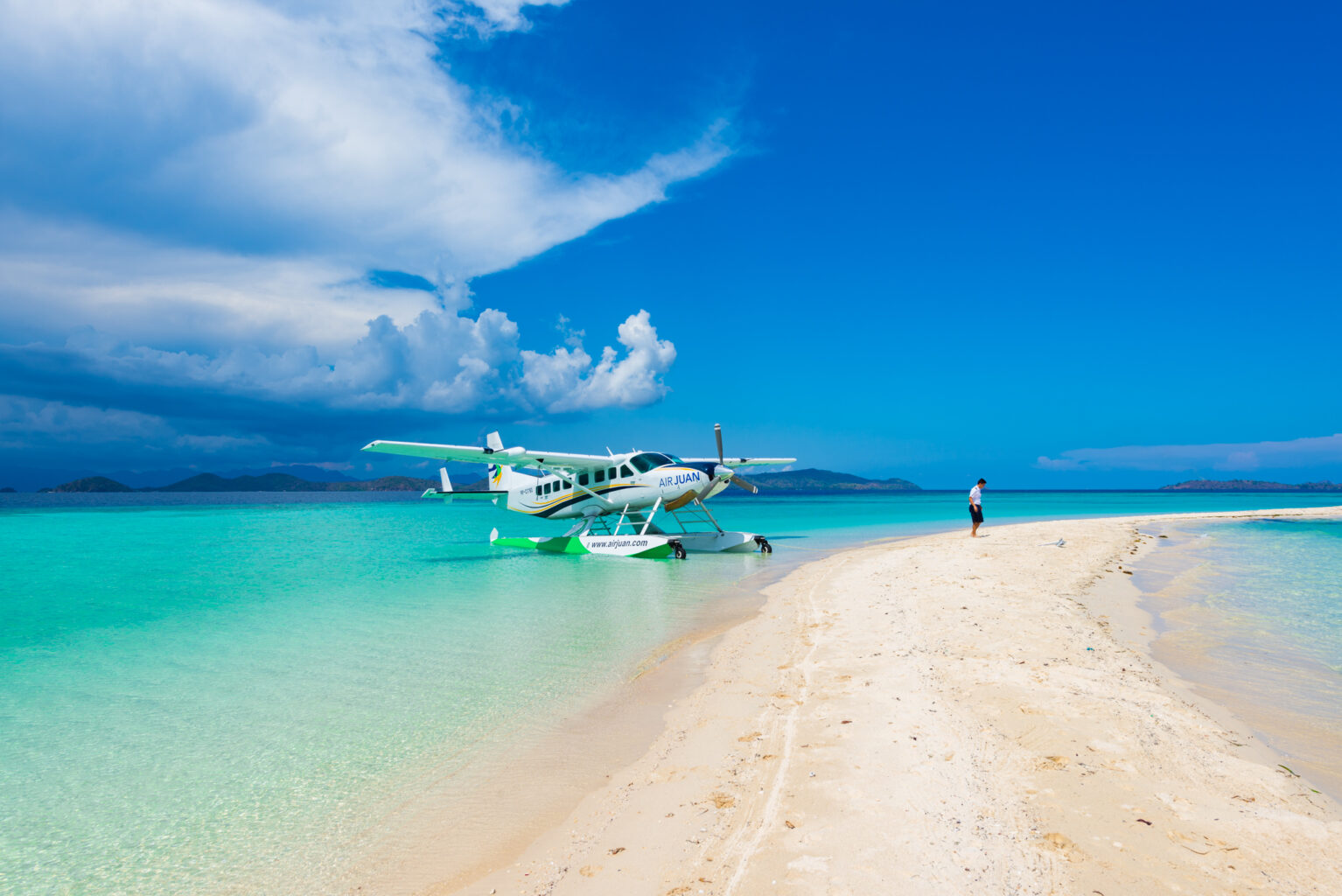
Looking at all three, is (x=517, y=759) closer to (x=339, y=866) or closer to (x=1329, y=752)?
(x=339, y=866)

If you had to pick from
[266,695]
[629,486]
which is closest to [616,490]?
[629,486]

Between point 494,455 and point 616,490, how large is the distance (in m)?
4.50

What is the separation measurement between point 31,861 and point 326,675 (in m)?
3.73

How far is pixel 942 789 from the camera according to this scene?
367cm

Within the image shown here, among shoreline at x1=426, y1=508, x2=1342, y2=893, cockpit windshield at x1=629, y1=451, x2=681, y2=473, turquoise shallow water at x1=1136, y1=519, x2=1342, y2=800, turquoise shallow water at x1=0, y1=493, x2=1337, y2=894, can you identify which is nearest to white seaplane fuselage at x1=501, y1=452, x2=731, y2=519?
cockpit windshield at x1=629, y1=451, x2=681, y2=473

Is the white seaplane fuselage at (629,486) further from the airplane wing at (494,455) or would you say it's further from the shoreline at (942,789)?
the shoreline at (942,789)

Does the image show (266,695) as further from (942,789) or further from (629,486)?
(629,486)

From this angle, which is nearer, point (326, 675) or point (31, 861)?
point (31, 861)

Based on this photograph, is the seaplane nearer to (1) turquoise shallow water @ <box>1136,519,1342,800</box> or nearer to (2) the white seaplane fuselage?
(2) the white seaplane fuselage

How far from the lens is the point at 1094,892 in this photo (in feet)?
8.71

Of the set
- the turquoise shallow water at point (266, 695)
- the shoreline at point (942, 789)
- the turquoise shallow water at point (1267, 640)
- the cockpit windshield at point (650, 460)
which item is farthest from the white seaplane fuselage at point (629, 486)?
the shoreline at point (942, 789)

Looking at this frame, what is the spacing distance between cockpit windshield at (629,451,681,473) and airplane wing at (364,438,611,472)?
3.47 ft

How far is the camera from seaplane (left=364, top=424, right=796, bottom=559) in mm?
19250

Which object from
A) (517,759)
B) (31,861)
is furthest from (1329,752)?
(31,861)
